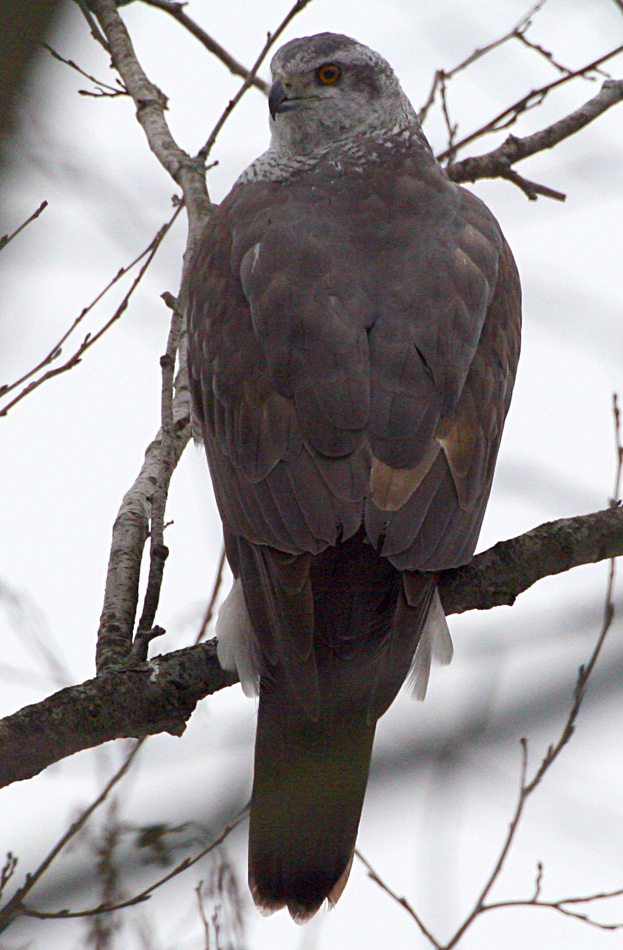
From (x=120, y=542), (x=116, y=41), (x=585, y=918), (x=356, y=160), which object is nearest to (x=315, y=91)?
(x=356, y=160)

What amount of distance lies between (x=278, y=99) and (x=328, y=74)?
334mm

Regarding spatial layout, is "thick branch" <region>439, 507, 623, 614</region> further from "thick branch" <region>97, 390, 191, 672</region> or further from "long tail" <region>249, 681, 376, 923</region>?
"thick branch" <region>97, 390, 191, 672</region>

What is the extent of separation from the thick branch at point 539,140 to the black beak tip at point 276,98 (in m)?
0.84

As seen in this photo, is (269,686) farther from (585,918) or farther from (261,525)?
(585,918)

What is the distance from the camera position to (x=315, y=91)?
5.29m

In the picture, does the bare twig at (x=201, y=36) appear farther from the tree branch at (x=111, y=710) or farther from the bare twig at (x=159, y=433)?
the tree branch at (x=111, y=710)

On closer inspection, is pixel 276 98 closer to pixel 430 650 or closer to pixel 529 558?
pixel 529 558

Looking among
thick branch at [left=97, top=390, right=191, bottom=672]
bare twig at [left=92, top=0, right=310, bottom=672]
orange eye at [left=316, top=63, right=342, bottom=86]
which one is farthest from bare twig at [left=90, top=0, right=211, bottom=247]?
thick branch at [left=97, top=390, right=191, bottom=672]

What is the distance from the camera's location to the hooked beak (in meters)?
5.20

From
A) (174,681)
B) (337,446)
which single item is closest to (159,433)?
(337,446)

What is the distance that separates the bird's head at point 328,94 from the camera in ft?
16.9

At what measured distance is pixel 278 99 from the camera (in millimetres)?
5215

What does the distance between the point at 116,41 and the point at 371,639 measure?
351 centimetres

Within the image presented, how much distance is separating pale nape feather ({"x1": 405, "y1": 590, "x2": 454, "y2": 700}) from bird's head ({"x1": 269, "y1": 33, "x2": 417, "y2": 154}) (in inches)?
91.1
